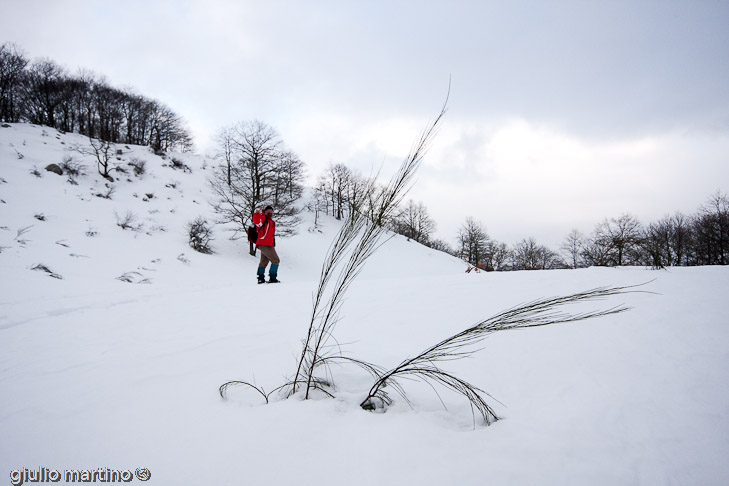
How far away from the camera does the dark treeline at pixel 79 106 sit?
23328 mm

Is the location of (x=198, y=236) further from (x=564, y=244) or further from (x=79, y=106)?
(x=564, y=244)

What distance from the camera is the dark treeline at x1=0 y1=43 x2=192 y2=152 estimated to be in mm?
23328

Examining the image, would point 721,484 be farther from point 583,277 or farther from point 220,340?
point 583,277

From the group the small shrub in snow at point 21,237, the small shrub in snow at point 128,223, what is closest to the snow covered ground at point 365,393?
the small shrub in snow at point 21,237

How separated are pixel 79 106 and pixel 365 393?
138 feet

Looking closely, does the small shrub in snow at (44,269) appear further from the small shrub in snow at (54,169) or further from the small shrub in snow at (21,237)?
the small shrub in snow at (54,169)

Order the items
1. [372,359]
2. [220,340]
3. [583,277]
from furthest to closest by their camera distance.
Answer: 1. [583,277]
2. [220,340]
3. [372,359]

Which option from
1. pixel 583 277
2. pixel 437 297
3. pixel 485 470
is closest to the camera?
pixel 485 470

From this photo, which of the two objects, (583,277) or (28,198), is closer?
(583,277)

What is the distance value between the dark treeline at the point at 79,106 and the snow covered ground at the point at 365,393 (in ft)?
99.4

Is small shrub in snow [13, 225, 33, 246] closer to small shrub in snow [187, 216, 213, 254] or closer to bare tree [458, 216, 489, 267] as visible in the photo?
small shrub in snow [187, 216, 213, 254]

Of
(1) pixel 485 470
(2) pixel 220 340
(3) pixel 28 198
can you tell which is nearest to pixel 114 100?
(3) pixel 28 198

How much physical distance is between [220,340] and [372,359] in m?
1.35

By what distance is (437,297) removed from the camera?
3.46 meters
